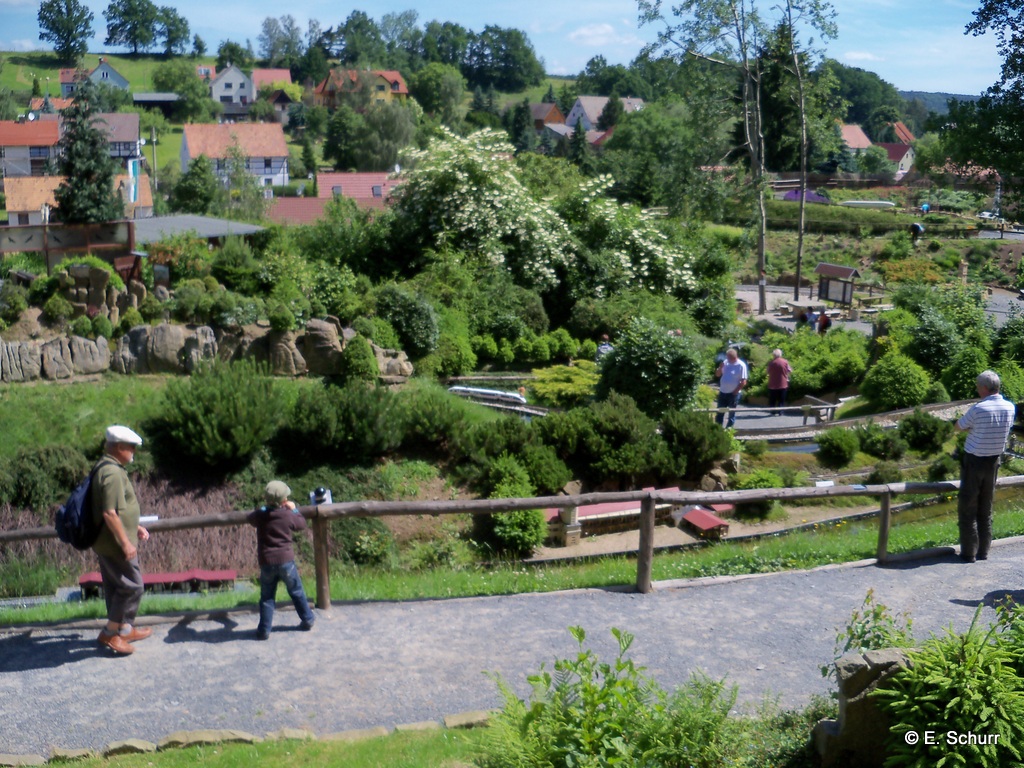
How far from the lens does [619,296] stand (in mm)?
26969

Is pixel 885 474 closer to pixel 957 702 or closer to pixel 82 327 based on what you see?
pixel 957 702

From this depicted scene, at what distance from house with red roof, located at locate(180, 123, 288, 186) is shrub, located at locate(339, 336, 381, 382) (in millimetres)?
61046

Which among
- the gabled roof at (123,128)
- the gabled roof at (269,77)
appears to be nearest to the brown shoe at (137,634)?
the gabled roof at (123,128)

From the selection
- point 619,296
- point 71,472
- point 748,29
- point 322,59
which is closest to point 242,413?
point 71,472

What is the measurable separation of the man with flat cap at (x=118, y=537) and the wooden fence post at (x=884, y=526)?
19.3ft

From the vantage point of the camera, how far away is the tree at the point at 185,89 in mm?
105250

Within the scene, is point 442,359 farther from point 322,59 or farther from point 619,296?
point 322,59

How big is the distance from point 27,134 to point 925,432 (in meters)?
72.9

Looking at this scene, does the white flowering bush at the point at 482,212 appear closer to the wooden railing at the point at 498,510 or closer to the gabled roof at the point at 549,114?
the wooden railing at the point at 498,510

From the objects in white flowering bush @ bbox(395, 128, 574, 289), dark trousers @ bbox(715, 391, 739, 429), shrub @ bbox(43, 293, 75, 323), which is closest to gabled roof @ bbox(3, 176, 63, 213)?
white flowering bush @ bbox(395, 128, 574, 289)

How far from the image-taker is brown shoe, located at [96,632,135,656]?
660 cm

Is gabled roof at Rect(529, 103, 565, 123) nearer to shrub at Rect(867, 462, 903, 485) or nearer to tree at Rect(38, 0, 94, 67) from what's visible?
tree at Rect(38, 0, 94, 67)

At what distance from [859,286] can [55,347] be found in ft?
108

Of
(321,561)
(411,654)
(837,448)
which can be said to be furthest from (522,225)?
(411,654)
